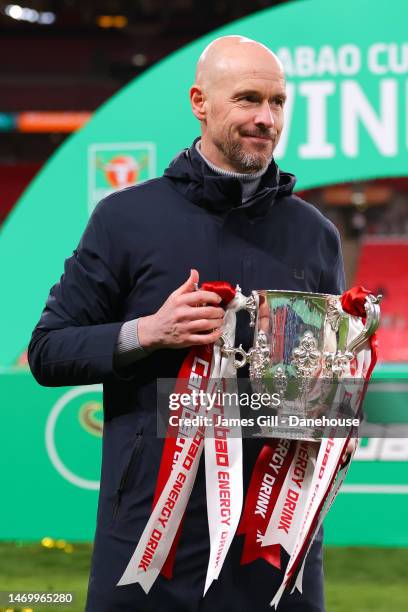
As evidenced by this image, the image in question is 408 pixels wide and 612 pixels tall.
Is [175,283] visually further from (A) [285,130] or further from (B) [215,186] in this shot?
(A) [285,130]

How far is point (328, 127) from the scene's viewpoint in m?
4.27

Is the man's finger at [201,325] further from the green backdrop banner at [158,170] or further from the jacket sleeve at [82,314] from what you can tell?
the green backdrop banner at [158,170]

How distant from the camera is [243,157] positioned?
65.4 inches

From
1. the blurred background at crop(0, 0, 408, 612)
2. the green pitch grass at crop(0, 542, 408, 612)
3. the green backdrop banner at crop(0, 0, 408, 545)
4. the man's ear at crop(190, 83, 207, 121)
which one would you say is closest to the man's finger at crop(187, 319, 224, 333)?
the man's ear at crop(190, 83, 207, 121)

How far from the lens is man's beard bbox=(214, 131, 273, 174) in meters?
1.66

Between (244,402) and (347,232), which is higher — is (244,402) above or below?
below

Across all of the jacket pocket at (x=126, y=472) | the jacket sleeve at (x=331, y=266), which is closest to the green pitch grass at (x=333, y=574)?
the jacket pocket at (x=126, y=472)

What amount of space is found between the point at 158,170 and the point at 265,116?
9.15 ft

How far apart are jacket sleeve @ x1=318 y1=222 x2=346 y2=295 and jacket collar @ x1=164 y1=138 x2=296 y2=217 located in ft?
0.42

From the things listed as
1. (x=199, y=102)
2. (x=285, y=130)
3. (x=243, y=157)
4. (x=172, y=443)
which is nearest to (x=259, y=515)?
(x=172, y=443)

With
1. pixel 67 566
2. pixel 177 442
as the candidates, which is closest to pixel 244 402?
pixel 177 442

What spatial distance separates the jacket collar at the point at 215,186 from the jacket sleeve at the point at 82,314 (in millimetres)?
117

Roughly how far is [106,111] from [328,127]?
0.87 meters

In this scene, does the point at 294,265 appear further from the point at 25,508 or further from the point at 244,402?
the point at 25,508
